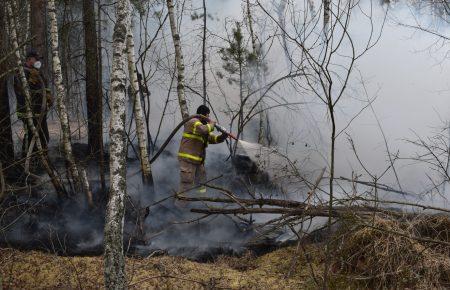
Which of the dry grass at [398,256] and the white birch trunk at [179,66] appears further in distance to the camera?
the white birch trunk at [179,66]

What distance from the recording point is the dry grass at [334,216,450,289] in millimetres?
5098

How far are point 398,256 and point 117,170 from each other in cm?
311

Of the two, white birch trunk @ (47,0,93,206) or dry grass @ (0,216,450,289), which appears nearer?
dry grass @ (0,216,450,289)

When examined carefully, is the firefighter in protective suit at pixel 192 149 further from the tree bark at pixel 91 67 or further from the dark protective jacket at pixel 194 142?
the tree bark at pixel 91 67

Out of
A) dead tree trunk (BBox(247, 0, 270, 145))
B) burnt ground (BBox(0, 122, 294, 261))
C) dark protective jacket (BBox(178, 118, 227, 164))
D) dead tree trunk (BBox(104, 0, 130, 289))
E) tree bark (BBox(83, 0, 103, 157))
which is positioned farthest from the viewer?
dead tree trunk (BBox(247, 0, 270, 145))

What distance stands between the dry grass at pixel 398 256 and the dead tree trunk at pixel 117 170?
7.52ft

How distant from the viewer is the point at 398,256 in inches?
205

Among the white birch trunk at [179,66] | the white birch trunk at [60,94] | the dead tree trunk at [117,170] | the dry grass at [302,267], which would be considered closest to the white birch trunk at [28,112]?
the white birch trunk at [60,94]

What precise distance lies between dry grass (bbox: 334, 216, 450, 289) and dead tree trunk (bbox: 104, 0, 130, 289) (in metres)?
2.29

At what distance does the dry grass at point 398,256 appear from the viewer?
5098 millimetres

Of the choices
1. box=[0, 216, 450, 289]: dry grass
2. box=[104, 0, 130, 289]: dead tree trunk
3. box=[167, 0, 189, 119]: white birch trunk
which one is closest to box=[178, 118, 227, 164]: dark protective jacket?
box=[167, 0, 189, 119]: white birch trunk

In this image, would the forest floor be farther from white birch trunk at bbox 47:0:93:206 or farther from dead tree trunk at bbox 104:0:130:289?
white birch trunk at bbox 47:0:93:206

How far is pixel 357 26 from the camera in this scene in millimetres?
13188

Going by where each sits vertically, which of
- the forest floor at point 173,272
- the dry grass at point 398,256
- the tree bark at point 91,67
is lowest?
the forest floor at point 173,272
